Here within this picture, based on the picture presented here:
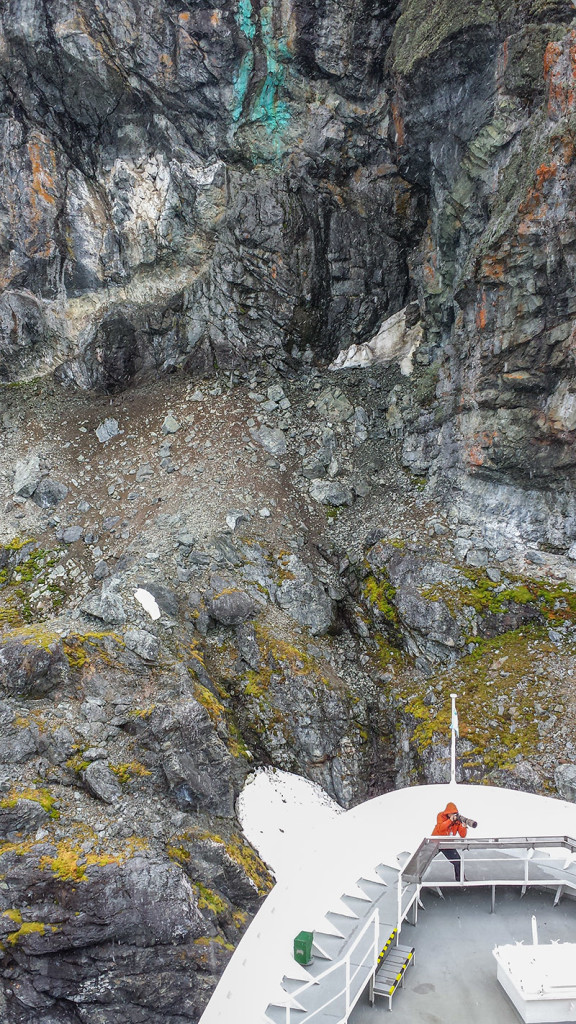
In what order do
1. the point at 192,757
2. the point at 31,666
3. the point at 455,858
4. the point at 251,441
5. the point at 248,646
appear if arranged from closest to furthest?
1. the point at 455,858
2. the point at 192,757
3. the point at 31,666
4. the point at 248,646
5. the point at 251,441

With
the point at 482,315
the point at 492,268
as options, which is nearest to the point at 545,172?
the point at 492,268

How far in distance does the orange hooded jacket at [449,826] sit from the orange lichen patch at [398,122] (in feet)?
65.2

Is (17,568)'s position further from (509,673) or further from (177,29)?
(177,29)

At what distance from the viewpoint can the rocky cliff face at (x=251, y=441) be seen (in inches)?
545

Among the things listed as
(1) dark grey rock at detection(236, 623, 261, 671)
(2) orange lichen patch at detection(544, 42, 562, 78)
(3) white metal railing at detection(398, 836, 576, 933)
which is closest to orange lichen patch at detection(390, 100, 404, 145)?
(2) orange lichen patch at detection(544, 42, 562, 78)

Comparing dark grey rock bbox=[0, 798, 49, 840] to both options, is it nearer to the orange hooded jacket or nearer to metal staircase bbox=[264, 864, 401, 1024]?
metal staircase bbox=[264, 864, 401, 1024]

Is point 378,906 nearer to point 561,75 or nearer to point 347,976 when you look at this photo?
point 347,976

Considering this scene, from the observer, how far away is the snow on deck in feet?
18.9

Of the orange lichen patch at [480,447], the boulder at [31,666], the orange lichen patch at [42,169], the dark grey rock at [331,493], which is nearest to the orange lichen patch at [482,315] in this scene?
the orange lichen patch at [480,447]

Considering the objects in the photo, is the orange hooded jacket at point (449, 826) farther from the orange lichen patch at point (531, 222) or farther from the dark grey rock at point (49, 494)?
the dark grey rock at point (49, 494)

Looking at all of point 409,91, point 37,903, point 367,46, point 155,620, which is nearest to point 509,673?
point 155,620

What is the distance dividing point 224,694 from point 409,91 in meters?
17.0

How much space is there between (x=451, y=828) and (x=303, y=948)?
2126mm

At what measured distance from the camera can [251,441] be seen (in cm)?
2244
